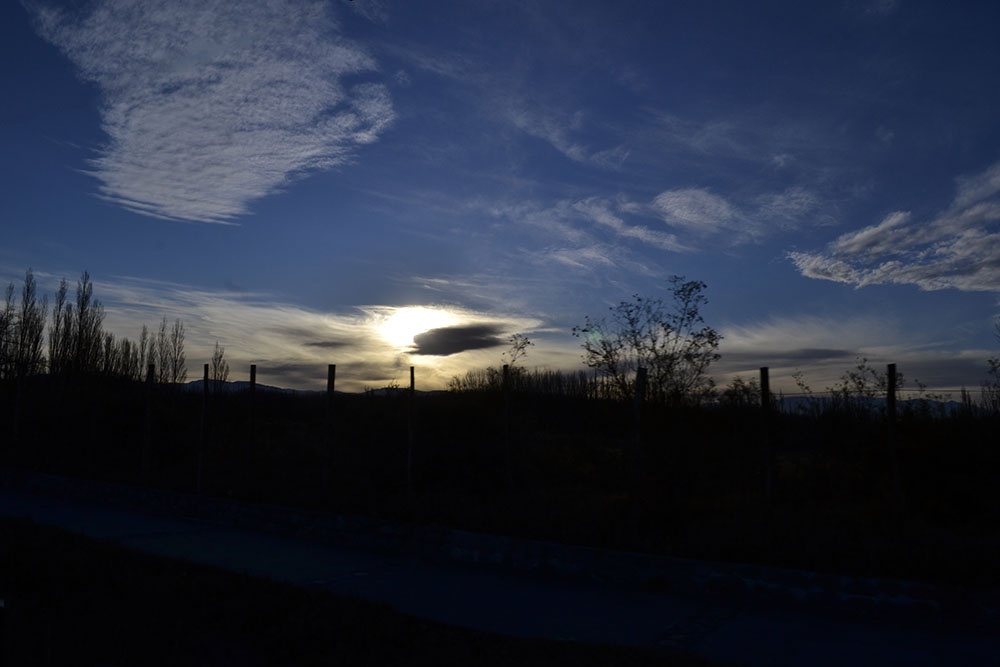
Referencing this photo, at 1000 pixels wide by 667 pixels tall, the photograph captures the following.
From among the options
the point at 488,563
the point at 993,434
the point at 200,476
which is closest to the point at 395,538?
the point at 488,563

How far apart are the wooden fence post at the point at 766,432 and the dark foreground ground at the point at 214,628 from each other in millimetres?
4441

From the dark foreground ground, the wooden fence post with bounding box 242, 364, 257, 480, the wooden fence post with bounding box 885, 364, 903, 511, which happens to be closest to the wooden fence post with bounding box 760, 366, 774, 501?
the wooden fence post with bounding box 885, 364, 903, 511

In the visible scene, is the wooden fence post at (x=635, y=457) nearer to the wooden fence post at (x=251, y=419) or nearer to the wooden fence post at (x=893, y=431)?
the wooden fence post at (x=893, y=431)

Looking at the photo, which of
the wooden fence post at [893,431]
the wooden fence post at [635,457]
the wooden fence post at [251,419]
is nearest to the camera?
the wooden fence post at [893,431]

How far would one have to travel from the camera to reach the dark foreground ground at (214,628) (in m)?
4.88

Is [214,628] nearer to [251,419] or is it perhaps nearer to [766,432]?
[766,432]

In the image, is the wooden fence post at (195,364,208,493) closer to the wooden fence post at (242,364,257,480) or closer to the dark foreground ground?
the wooden fence post at (242,364,257,480)

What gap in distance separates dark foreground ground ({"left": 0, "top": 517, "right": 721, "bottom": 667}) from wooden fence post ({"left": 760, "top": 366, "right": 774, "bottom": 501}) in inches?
175

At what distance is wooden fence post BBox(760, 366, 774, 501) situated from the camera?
8.84 metres

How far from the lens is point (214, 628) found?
18.4ft

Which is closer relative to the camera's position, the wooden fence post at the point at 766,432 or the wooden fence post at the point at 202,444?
the wooden fence post at the point at 766,432

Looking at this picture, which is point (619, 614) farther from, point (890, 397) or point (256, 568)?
point (890, 397)

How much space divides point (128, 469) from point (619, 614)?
15.4 m

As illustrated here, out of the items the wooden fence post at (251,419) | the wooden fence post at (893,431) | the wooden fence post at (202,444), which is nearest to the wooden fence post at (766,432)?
the wooden fence post at (893,431)
